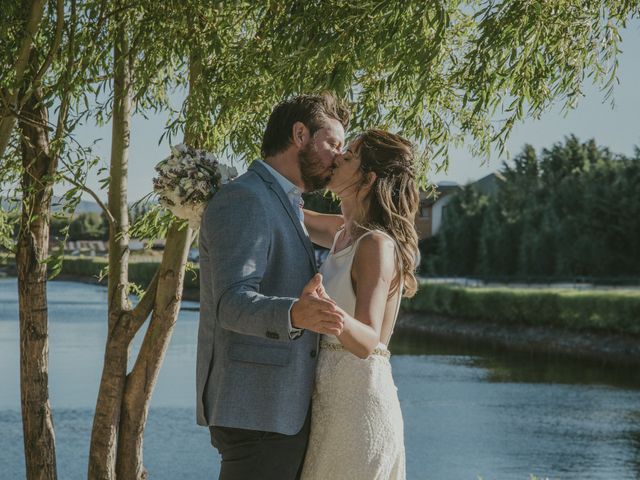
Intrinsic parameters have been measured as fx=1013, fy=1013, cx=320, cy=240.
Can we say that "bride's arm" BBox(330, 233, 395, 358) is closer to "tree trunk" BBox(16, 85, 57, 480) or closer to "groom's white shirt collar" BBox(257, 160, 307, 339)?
"groom's white shirt collar" BBox(257, 160, 307, 339)

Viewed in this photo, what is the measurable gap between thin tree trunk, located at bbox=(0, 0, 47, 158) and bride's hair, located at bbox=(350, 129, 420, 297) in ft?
8.63

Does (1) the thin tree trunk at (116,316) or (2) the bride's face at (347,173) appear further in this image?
(1) the thin tree trunk at (116,316)

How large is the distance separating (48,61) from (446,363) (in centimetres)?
2029

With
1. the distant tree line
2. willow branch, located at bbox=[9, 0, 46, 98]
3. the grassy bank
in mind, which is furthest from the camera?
the distant tree line

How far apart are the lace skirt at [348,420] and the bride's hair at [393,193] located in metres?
0.23

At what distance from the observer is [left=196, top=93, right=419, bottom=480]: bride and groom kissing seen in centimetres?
242

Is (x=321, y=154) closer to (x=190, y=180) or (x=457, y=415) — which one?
(x=190, y=180)

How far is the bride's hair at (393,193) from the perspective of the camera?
2662 mm

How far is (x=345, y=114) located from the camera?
8.89 ft

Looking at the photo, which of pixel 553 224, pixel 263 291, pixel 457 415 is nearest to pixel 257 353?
pixel 263 291

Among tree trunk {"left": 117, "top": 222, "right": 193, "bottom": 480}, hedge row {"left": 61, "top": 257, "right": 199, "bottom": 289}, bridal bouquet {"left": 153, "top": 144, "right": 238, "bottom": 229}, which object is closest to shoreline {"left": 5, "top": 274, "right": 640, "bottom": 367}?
hedge row {"left": 61, "top": 257, "right": 199, "bottom": 289}

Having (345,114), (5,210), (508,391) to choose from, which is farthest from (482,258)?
(345,114)

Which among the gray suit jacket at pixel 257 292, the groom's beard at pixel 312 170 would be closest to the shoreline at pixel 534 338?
the groom's beard at pixel 312 170

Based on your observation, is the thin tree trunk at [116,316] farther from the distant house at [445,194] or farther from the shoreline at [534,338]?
the distant house at [445,194]
